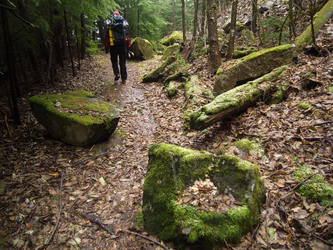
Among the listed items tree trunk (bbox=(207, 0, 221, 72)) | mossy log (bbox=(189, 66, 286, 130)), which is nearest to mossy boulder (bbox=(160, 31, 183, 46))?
tree trunk (bbox=(207, 0, 221, 72))

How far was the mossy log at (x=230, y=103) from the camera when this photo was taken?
4383mm

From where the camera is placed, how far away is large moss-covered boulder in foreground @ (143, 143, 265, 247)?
227 cm

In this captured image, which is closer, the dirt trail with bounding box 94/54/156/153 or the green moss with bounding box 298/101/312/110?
the green moss with bounding box 298/101/312/110

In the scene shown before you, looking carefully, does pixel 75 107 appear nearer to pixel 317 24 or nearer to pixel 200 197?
pixel 200 197

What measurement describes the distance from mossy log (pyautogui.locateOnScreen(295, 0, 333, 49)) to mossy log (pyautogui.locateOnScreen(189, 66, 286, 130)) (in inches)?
96.5

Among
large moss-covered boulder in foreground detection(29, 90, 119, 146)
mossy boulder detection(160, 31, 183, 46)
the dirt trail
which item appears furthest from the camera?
mossy boulder detection(160, 31, 183, 46)

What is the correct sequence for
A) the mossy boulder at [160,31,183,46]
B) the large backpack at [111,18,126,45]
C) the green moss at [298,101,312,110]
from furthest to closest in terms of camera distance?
the mossy boulder at [160,31,183,46] → the large backpack at [111,18,126,45] → the green moss at [298,101,312,110]

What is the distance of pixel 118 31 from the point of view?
26.7 ft

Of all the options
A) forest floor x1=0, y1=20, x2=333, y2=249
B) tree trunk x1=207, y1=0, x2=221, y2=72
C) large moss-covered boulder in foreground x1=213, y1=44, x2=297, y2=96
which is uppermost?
tree trunk x1=207, y1=0, x2=221, y2=72

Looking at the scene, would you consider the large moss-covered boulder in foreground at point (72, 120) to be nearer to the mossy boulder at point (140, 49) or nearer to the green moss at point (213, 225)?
the green moss at point (213, 225)

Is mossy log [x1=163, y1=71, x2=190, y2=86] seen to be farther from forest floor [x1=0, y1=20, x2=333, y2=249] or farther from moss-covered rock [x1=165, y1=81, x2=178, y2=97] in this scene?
forest floor [x1=0, y1=20, x2=333, y2=249]

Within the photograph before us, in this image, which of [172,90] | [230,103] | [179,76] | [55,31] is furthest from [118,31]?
[230,103]

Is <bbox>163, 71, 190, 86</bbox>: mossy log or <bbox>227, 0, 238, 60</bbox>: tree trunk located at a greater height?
<bbox>227, 0, 238, 60</bbox>: tree trunk

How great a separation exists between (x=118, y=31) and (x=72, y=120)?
5.47 m
